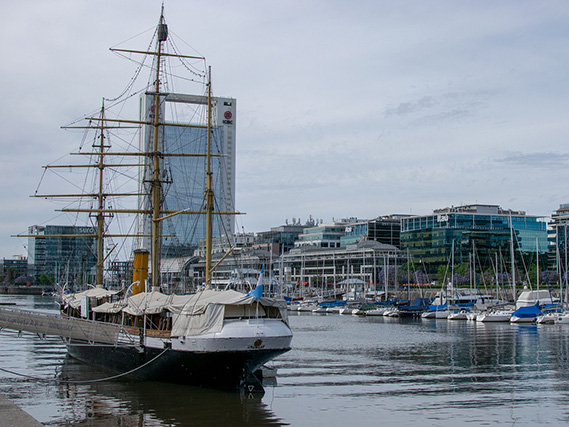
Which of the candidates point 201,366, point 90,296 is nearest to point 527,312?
point 90,296

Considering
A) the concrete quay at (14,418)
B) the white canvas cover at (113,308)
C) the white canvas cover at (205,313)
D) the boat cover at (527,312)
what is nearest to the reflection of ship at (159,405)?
the white canvas cover at (205,313)

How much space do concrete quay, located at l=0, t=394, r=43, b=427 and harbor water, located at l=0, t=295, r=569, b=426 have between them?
3.85 m

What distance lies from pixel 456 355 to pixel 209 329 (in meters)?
29.1

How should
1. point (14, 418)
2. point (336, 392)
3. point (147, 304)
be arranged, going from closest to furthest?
point (14, 418), point (336, 392), point (147, 304)

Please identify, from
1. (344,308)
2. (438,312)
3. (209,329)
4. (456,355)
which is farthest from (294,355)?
(344,308)

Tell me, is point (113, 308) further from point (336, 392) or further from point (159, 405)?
point (336, 392)

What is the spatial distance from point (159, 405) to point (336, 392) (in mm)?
9455

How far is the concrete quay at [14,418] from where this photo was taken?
79.8ft

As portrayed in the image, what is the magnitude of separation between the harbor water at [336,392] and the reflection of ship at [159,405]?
4 centimetres

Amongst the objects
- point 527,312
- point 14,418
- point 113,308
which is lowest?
point 14,418

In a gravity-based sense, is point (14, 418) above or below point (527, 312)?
below

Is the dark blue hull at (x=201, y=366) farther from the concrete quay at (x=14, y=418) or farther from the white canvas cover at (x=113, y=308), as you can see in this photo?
the concrete quay at (x=14, y=418)

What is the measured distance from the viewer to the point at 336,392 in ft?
126

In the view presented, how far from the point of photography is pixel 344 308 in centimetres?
14875
